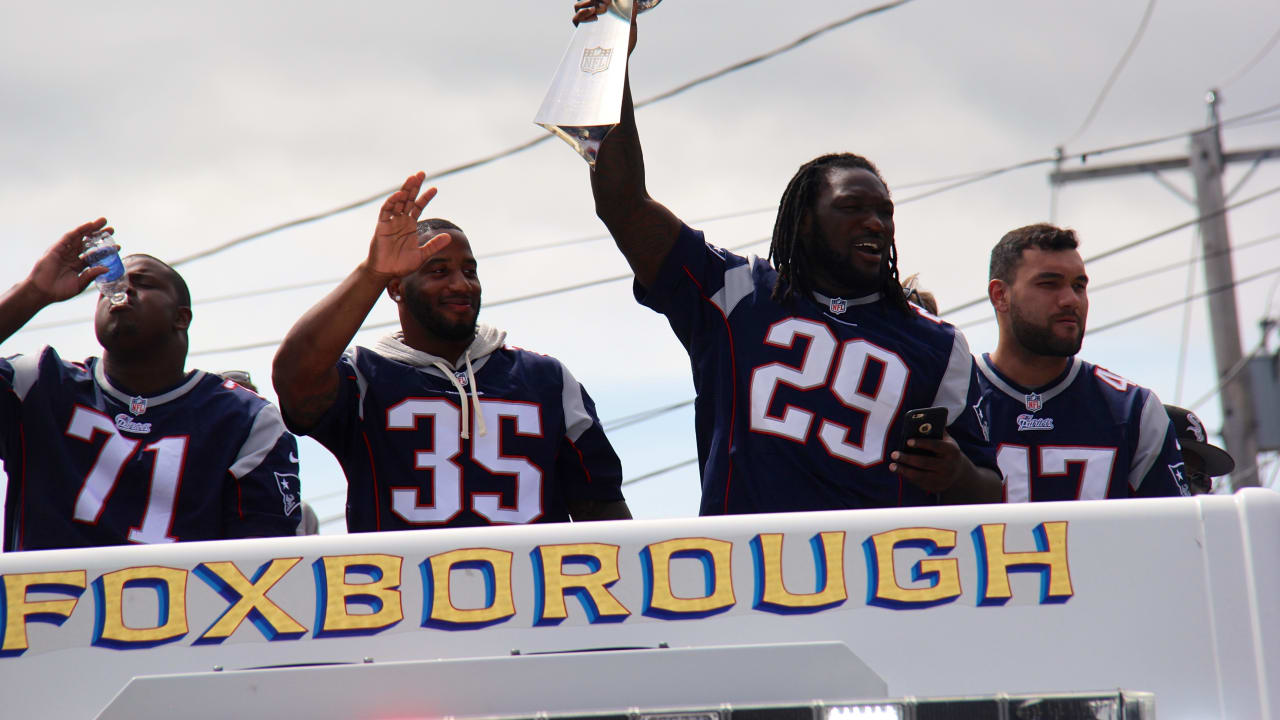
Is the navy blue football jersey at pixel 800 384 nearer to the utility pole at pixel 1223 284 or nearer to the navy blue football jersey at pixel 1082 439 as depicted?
the navy blue football jersey at pixel 1082 439

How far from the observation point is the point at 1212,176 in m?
14.1

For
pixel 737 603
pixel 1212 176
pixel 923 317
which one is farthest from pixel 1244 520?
→ pixel 1212 176

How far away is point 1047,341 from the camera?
15.8 feet

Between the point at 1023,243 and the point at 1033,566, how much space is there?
3.07 m

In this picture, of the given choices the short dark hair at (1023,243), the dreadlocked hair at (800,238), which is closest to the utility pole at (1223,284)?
the short dark hair at (1023,243)

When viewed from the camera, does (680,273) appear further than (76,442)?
No

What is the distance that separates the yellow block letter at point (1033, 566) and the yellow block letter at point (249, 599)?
1.18 meters

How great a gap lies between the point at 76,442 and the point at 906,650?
114 inches

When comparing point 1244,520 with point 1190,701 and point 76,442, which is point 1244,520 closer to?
point 1190,701

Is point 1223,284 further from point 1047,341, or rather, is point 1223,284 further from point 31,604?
point 31,604

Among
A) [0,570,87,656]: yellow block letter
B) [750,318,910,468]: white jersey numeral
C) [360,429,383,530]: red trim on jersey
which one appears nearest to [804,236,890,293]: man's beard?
[750,318,910,468]: white jersey numeral

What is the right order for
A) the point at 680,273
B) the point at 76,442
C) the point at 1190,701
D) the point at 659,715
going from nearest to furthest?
the point at 659,715
the point at 1190,701
the point at 680,273
the point at 76,442

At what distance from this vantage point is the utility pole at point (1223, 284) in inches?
538

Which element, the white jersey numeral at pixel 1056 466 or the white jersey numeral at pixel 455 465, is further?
the white jersey numeral at pixel 1056 466
